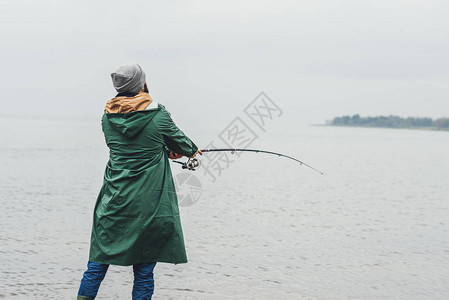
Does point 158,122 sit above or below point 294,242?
above

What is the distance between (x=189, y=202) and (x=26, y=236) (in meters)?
4.62

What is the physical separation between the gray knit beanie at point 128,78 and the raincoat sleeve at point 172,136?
0.26 m

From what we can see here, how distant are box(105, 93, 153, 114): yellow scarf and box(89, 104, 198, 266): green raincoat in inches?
1.2

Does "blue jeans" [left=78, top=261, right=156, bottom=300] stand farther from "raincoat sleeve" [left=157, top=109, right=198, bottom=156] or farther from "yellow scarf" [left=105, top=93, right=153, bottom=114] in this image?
"yellow scarf" [left=105, top=93, right=153, bottom=114]

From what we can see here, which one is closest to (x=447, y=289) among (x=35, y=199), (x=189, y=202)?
(x=189, y=202)

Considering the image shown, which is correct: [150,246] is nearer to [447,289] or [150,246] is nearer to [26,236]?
[447,289]

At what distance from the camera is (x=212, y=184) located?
18219mm

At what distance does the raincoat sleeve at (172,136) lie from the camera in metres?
3.79

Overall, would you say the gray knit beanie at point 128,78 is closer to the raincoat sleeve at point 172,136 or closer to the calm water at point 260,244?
the raincoat sleeve at point 172,136

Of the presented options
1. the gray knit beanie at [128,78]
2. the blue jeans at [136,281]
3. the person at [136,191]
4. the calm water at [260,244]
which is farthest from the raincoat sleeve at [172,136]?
the calm water at [260,244]

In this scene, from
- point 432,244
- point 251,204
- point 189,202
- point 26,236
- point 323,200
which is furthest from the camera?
point 323,200

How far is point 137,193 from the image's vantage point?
376cm

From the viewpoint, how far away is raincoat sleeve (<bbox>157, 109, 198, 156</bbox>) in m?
3.79

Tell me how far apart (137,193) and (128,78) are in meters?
0.77
